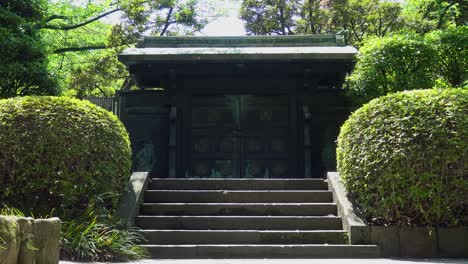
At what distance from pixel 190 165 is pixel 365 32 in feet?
48.5

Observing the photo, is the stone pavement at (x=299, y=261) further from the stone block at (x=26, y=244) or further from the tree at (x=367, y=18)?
Result: the tree at (x=367, y=18)

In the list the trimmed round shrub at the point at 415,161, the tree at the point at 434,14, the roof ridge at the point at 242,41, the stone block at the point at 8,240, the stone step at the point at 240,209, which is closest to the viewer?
the stone block at the point at 8,240

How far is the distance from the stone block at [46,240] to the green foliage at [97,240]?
1.02m

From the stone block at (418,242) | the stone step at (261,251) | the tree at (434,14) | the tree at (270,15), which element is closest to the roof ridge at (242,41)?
the tree at (434,14)

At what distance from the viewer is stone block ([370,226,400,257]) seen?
627 cm

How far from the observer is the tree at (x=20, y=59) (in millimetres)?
9930

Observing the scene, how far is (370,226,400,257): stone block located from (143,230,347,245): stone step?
458mm

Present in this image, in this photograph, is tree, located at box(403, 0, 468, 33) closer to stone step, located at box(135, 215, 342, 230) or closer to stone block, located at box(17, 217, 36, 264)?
stone step, located at box(135, 215, 342, 230)

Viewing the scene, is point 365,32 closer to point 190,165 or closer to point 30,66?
point 190,165

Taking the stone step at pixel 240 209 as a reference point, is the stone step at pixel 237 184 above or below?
above

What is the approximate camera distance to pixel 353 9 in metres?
22.2

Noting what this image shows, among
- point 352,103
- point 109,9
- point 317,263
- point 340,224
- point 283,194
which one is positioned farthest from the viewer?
point 109,9

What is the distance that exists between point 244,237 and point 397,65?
564 centimetres

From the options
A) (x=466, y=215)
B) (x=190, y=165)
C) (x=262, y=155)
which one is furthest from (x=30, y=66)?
(x=466, y=215)
